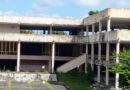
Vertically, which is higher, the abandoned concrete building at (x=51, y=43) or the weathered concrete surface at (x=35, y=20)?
the weathered concrete surface at (x=35, y=20)

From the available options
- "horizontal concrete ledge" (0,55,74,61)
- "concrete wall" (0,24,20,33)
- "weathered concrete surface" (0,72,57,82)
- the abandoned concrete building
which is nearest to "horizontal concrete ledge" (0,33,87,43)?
the abandoned concrete building

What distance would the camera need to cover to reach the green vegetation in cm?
4966

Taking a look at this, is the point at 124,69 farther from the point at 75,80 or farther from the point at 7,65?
the point at 7,65

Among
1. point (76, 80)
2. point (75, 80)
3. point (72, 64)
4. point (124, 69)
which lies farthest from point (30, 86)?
point (124, 69)

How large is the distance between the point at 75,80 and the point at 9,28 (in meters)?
14.1

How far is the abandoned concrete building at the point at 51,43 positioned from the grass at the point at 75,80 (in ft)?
5.16

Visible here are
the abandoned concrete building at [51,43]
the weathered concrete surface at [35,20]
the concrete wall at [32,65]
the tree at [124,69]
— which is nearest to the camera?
the tree at [124,69]

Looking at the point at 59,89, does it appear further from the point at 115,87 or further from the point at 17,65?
the point at 17,65

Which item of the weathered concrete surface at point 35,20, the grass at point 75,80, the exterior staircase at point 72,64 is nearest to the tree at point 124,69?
the grass at point 75,80

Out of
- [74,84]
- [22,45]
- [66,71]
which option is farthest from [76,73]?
[22,45]

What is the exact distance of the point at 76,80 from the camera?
5447 cm

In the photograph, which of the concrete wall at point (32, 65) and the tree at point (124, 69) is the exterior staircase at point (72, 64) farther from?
the tree at point (124, 69)

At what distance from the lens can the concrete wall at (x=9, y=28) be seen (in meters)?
63.4

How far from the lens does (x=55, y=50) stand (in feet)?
217
